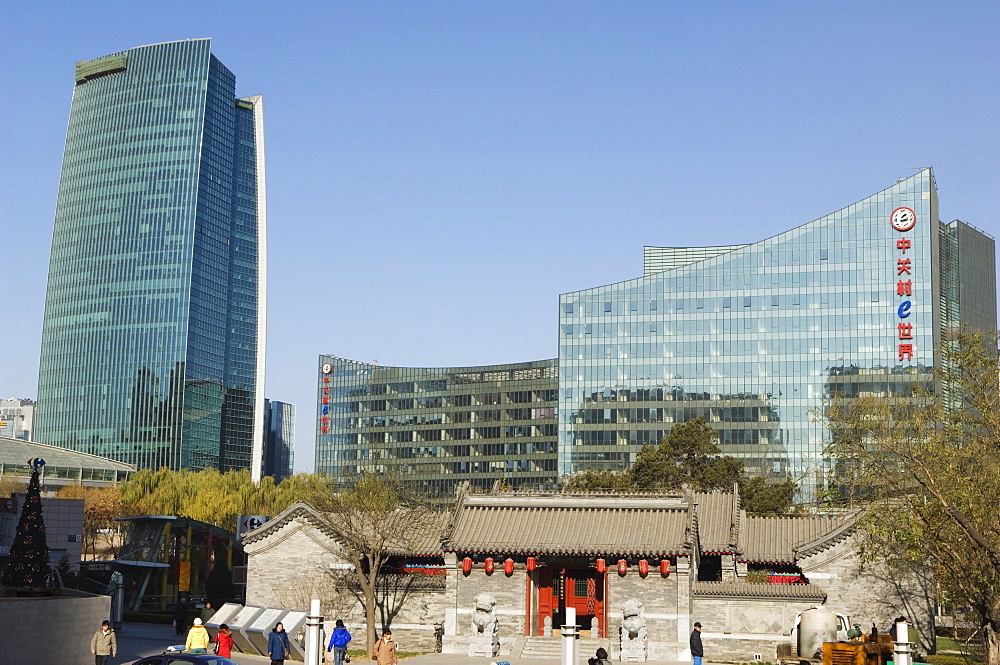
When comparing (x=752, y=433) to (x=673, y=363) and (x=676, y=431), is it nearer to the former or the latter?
(x=673, y=363)

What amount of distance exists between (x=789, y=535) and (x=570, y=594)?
12.3 m

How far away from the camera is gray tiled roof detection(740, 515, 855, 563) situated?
155 ft

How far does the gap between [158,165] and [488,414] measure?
2831 inches

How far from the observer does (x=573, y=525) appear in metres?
46.0

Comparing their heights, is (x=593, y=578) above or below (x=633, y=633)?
above

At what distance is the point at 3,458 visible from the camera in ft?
387

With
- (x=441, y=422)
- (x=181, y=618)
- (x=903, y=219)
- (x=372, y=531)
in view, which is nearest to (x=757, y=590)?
(x=372, y=531)

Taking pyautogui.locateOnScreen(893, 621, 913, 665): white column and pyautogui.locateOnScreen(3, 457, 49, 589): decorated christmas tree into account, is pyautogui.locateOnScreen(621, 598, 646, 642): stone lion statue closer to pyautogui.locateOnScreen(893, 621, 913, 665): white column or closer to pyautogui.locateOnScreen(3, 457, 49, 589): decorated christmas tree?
pyautogui.locateOnScreen(893, 621, 913, 665): white column

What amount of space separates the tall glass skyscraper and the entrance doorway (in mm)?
151370

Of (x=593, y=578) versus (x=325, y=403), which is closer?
(x=593, y=578)

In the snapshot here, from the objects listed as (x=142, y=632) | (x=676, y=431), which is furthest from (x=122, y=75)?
(x=142, y=632)

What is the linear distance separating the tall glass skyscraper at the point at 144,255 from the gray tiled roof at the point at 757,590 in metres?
155

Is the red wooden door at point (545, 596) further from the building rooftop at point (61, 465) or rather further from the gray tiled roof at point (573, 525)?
the building rooftop at point (61, 465)

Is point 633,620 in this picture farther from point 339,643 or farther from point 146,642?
point 146,642
